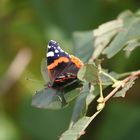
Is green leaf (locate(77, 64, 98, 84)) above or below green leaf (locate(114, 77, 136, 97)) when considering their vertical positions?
above

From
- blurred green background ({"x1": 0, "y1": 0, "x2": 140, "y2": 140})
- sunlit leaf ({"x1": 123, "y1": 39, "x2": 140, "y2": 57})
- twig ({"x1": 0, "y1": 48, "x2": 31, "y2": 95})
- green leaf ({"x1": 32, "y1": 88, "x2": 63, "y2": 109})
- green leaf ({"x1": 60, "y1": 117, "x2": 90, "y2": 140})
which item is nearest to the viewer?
green leaf ({"x1": 60, "y1": 117, "x2": 90, "y2": 140})

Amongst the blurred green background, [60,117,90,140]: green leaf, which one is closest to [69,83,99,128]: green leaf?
[60,117,90,140]: green leaf

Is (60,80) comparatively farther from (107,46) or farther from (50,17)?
(50,17)

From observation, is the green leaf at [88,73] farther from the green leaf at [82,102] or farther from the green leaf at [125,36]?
the green leaf at [125,36]

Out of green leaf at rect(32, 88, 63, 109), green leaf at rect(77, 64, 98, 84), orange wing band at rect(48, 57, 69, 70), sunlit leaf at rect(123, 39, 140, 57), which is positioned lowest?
sunlit leaf at rect(123, 39, 140, 57)

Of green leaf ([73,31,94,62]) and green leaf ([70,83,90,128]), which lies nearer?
green leaf ([70,83,90,128])

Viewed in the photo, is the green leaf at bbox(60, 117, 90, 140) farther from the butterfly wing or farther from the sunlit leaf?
the sunlit leaf

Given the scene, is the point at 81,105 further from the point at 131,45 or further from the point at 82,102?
the point at 131,45

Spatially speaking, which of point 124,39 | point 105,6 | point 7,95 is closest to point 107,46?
point 124,39

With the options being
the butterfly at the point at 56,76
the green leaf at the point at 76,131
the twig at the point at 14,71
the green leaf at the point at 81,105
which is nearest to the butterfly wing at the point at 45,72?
the butterfly at the point at 56,76
